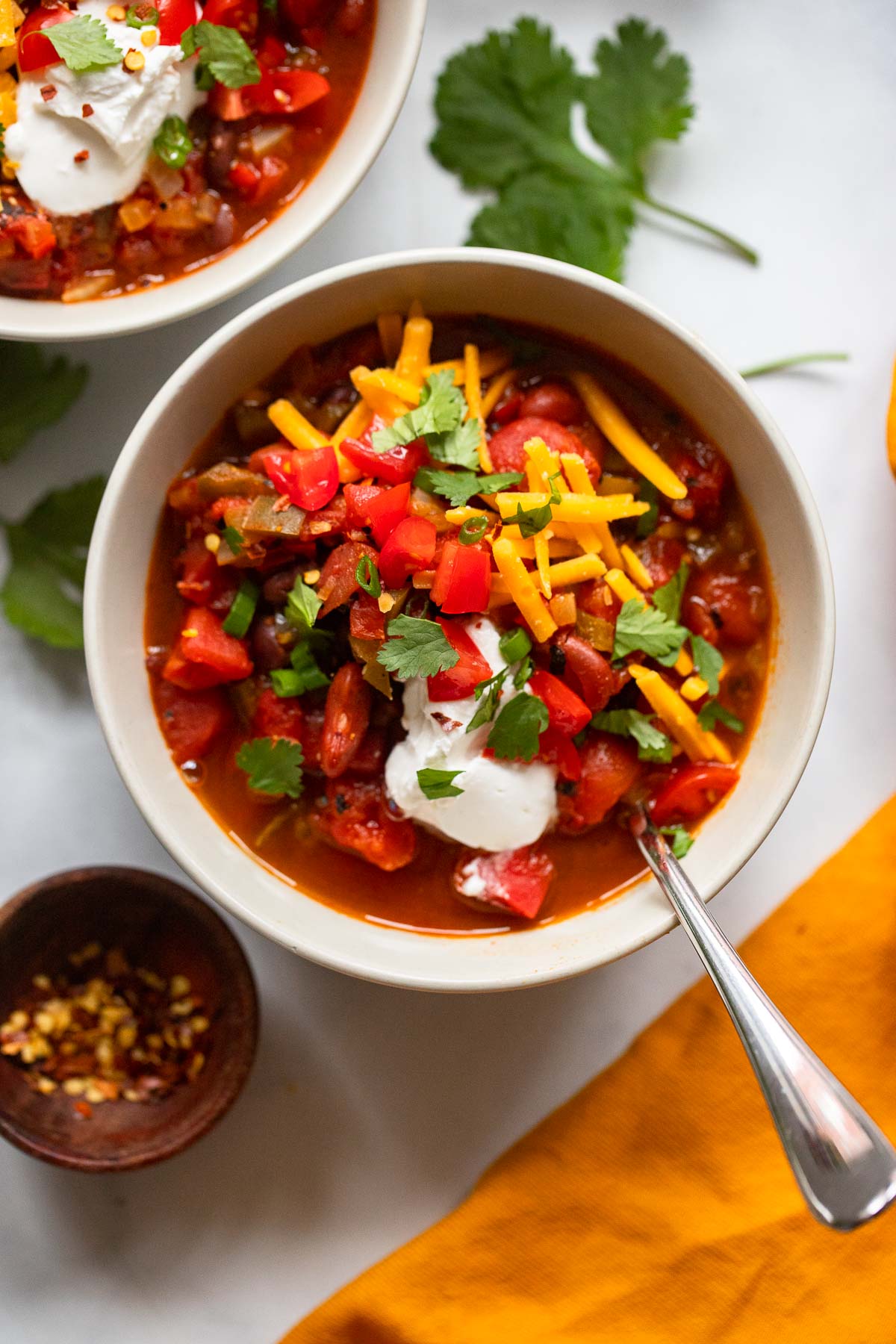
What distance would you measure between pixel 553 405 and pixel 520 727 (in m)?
0.78

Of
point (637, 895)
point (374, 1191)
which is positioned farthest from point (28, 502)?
point (374, 1191)

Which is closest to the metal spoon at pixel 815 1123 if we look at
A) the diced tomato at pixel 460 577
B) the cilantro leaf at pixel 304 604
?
the diced tomato at pixel 460 577

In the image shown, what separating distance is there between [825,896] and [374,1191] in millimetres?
1525

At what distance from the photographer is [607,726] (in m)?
2.69

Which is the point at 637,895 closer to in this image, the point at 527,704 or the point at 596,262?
the point at 527,704

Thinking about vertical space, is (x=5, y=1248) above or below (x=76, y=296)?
below

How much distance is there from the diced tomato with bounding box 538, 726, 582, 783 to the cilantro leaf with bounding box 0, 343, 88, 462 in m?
1.62

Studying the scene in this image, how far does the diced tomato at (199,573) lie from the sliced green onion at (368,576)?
1.42 feet

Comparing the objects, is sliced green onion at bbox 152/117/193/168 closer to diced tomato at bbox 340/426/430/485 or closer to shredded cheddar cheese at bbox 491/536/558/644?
diced tomato at bbox 340/426/430/485

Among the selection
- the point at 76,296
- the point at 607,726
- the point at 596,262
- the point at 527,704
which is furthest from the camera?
the point at 596,262

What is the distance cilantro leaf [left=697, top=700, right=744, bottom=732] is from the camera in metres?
2.75

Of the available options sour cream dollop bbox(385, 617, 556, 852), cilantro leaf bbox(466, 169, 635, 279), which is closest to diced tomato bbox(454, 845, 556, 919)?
sour cream dollop bbox(385, 617, 556, 852)

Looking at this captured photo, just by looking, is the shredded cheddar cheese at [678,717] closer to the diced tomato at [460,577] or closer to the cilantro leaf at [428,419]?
the diced tomato at [460,577]

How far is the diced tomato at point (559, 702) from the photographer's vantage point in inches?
100
